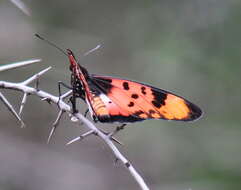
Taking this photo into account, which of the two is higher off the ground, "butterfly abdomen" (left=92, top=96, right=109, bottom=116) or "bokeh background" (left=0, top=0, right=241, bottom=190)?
"butterfly abdomen" (left=92, top=96, right=109, bottom=116)

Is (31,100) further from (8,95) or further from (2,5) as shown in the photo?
(2,5)

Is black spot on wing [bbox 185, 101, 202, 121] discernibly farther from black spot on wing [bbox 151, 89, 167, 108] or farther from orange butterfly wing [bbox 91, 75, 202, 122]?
black spot on wing [bbox 151, 89, 167, 108]

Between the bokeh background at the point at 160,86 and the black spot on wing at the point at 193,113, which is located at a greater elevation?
the black spot on wing at the point at 193,113

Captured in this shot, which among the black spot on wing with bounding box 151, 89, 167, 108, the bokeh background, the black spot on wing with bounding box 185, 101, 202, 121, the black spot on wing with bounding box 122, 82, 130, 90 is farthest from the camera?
the bokeh background

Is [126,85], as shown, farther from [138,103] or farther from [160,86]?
[160,86]

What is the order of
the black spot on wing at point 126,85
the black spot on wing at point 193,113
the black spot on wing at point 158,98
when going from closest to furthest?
the black spot on wing at point 193,113, the black spot on wing at point 158,98, the black spot on wing at point 126,85

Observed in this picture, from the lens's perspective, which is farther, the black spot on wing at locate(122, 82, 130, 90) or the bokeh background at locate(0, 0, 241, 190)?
the bokeh background at locate(0, 0, 241, 190)

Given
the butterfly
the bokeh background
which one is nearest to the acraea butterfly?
the butterfly

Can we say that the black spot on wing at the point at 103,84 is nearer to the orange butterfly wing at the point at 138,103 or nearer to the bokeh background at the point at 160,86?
the orange butterfly wing at the point at 138,103

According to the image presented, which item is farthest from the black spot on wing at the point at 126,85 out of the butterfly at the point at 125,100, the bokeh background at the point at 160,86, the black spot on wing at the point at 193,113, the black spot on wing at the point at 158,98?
the bokeh background at the point at 160,86
